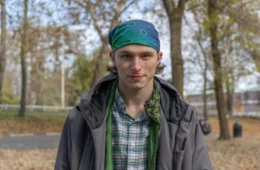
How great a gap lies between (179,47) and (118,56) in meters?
7.72

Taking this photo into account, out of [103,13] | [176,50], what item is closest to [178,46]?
[176,50]

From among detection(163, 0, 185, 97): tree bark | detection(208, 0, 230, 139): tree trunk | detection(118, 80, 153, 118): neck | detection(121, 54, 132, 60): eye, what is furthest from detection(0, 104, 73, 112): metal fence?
detection(121, 54, 132, 60): eye

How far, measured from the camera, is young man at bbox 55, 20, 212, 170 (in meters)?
1.96

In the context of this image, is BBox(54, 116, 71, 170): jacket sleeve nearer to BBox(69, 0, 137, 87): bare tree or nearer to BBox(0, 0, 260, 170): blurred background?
BBox(0, 0, 260, 170): blurred background

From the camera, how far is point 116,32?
6.65ft

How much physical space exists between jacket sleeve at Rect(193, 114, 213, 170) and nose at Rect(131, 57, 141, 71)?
1.52ft

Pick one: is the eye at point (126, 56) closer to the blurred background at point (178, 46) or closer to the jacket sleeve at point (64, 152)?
the jacket sleeve at point (64, 152)

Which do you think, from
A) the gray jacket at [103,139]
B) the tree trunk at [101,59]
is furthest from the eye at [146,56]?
the tree trunk at [101,59]

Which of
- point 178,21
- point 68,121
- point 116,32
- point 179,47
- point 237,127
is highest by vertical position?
point 178,21

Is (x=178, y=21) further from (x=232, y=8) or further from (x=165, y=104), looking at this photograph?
(x=165, y=104)

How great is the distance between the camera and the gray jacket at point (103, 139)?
195cm

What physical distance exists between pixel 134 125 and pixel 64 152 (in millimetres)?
405

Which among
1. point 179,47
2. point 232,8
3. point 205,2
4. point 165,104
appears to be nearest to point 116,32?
point 165,104

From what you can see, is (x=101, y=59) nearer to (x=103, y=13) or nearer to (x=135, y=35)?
(x=103, y=13)
